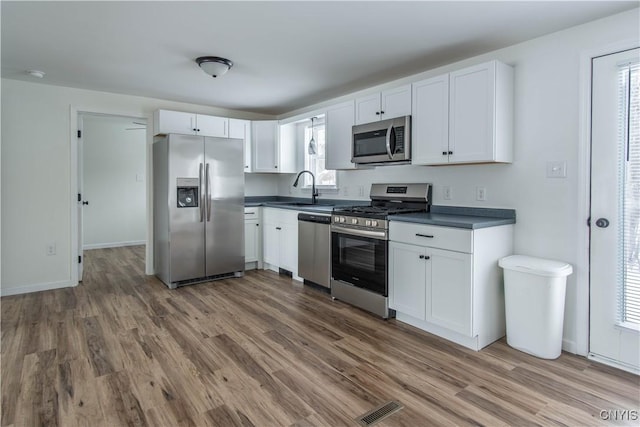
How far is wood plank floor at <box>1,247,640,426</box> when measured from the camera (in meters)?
1.85

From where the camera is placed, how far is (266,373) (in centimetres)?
225

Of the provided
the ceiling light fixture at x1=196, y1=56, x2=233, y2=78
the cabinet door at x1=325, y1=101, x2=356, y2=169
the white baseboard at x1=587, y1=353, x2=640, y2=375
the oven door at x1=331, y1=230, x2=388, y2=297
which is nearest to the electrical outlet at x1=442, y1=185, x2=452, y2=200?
the oven door at x1=331, y1=230, x2=388, y2=297

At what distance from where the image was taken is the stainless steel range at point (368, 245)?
123 inches

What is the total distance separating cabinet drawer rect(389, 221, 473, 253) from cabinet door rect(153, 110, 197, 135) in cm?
293

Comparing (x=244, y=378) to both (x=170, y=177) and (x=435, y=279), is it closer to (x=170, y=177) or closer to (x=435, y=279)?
(x=435, y=279)

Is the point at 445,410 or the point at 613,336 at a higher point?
the point at 613,336

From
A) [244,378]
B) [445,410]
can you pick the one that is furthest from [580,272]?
[244,378]

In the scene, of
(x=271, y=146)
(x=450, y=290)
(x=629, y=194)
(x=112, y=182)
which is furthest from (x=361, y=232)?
(x=112, y=182)

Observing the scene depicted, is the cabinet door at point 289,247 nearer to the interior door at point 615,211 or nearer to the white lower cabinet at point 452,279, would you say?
the white lower cabinet at point 452,279

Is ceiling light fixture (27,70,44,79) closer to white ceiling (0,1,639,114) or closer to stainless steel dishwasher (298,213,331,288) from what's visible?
white ceiling (0,1,639,114)

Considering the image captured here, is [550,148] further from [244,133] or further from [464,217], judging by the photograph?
[244,133]

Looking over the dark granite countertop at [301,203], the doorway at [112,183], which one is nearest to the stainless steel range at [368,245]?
the dark granite countertop at [301,203]

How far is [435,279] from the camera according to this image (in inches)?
107

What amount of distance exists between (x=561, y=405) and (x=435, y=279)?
3.44 feet
